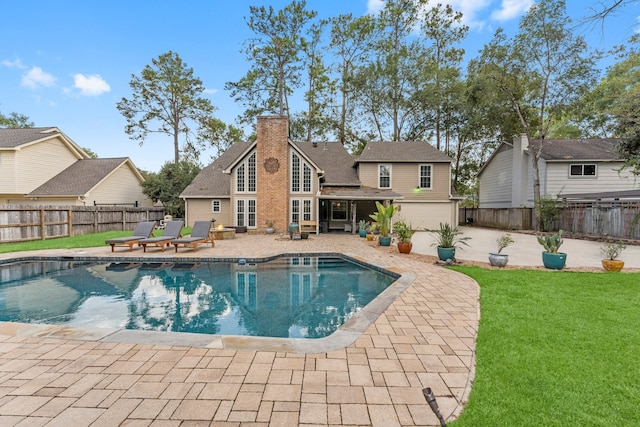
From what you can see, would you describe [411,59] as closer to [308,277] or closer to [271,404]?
[308,277]

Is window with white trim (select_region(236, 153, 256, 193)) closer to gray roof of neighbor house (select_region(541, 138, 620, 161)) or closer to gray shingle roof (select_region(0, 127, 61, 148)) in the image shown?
gray shingle roof (select_region(0, 127, 61, 148))

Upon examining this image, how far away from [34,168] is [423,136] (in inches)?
1327

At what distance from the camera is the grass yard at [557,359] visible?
7.90 feet

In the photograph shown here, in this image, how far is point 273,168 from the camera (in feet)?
62.1

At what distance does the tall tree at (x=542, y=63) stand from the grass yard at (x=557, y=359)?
18.0 meters

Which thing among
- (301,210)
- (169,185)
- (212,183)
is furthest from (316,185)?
(169,185)

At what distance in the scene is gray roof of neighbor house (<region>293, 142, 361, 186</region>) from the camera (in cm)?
2209

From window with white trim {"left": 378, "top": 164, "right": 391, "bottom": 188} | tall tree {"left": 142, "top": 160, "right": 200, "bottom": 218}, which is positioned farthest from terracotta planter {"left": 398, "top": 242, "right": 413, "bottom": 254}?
tall tree {"left": 142, "top": 160, "right": 200, "bottom": 218}

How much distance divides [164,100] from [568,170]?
35.2 metres

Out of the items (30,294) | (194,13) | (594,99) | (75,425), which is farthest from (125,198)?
(594,99)

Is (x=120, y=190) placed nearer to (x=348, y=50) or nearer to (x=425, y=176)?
(x=425, y=176)

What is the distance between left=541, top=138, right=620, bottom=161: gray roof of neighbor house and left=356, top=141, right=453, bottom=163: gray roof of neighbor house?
24.2 feet

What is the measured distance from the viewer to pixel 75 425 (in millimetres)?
2314

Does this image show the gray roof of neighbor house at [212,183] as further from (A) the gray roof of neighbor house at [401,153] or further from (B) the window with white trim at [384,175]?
(B) the window with white trim at [384,175]
